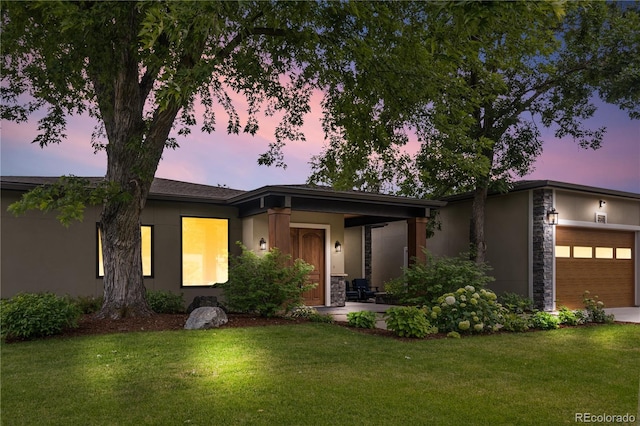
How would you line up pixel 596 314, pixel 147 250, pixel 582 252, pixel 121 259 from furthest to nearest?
1. pixel 582 252
2. pixel 147 250
3. pixel 596 314
4. pixel 121 259

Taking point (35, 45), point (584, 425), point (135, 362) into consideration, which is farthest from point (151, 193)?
point (584, 425)

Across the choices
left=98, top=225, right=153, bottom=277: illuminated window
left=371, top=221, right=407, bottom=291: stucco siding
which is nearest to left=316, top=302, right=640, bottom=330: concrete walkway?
left=98, top=225, right=153, bottom=277: illuminated window

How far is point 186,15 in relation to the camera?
16.5 feet

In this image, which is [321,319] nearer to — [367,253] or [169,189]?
[169,189]

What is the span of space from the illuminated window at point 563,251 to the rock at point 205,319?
32.1 feet

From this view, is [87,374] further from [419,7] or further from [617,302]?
[617,302]

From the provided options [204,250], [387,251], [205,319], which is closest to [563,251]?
[387,251]

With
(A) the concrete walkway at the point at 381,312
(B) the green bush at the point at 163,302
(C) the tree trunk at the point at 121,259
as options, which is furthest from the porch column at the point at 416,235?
(C) the tree trunk at the point at 121,259

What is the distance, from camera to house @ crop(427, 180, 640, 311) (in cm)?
1431

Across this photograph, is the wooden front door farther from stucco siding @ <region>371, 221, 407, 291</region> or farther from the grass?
the grass

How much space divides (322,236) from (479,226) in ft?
15.4

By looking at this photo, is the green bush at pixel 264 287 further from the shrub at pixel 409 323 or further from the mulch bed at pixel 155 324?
the shrub at pixel 409 323

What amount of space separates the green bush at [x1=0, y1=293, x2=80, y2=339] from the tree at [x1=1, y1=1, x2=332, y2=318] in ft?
4.47

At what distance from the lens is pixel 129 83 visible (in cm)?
987
